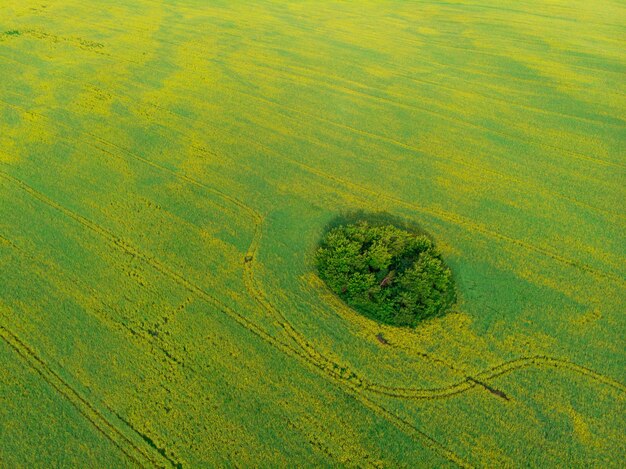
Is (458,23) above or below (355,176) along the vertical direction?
above

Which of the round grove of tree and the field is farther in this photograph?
the round grove of tree

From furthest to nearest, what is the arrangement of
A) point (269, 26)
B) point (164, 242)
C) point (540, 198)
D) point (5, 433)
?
1. point (269, 26)
2. point (540, 198)
3. point (164, 242)
4. point (5, 433)

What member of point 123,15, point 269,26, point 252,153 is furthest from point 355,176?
point 123,15

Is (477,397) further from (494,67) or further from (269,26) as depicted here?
(269,26)

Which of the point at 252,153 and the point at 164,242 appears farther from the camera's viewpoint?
the point at 252,153

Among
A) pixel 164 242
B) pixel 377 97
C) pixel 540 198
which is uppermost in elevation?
pixel 377 97
